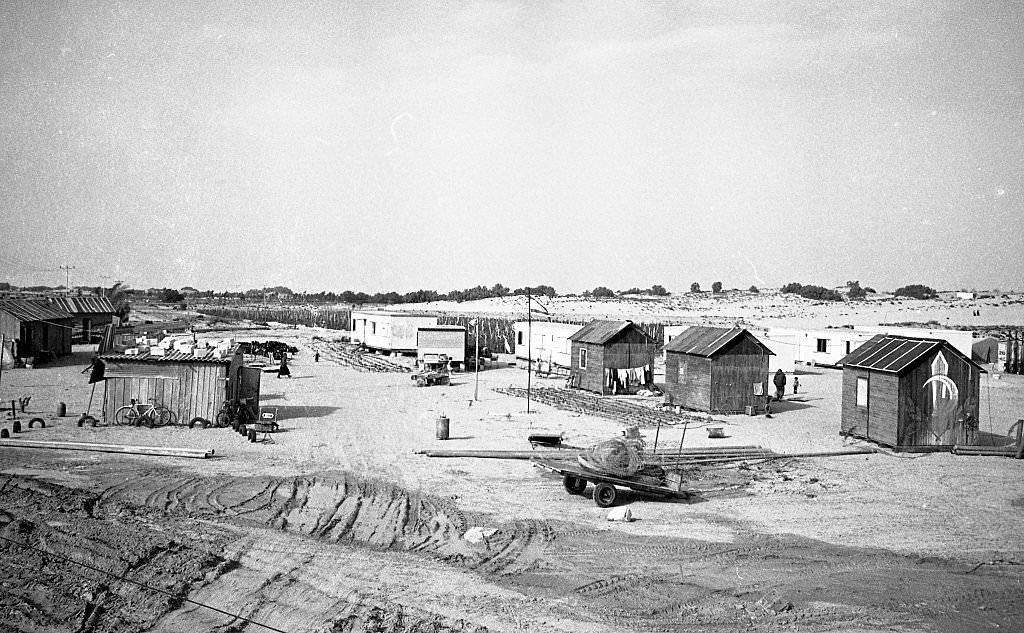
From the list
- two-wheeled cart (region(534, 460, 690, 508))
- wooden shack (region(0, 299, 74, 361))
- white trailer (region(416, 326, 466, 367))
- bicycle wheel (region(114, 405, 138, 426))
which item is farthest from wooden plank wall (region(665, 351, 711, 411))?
Answer: wooden shack (region(0, 299, 74, 361))

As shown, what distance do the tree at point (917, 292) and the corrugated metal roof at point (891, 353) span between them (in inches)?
→ 4262

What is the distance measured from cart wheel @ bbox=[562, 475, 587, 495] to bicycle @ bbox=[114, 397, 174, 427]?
14.0 meters

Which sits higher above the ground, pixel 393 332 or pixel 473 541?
pixel 393 332

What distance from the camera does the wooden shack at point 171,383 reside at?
957 inches

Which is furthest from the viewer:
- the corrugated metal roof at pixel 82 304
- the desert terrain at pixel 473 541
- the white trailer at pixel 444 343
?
the corrugated metal roof at pixel 82 304

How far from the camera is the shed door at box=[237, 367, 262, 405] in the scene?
2555cm

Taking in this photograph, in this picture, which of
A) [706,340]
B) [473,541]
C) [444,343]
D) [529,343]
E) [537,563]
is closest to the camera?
[537,563]

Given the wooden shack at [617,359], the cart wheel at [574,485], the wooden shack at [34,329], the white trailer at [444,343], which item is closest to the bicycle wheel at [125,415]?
the cart wheel at [574,485]

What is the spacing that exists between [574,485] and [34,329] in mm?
38927

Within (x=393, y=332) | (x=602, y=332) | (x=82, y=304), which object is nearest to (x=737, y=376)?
(x=602, y=332)

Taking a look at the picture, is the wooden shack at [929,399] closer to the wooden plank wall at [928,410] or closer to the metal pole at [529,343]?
the wooden plank wall at [928,410]

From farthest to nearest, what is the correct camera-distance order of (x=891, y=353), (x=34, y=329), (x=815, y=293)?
1. (x=815, y=293)
2. (x=34, y=329)
3. (x=891, y=353)

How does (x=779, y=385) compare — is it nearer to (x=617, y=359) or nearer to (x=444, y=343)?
(x=617, y=359)

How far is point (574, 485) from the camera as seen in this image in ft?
54.7
